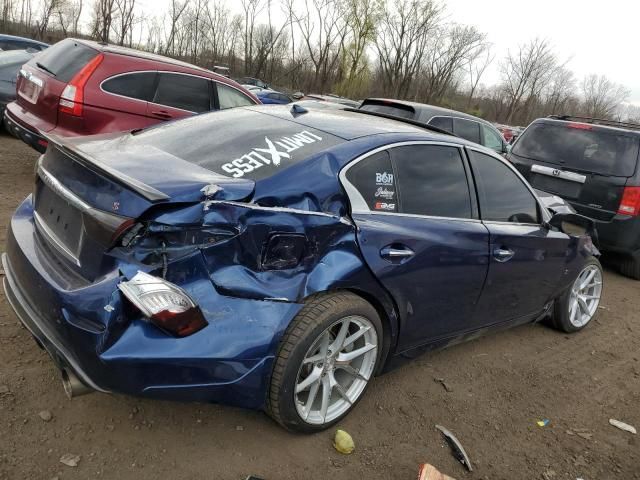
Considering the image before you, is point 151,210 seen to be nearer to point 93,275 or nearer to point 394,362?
point 93,275

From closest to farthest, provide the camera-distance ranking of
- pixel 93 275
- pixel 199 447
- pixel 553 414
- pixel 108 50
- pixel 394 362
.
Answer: pixel 93 275
pixel 199 447
pixel 394 362
pixel 553 414
pixel 108 50

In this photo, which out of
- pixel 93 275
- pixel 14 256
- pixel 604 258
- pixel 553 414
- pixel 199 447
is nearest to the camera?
pixel 93 275

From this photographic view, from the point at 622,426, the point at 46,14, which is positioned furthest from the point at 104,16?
the point at 622,426

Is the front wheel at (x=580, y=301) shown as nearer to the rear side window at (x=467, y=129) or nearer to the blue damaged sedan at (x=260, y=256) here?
the blue damaged sedan at (x=260, y=256)

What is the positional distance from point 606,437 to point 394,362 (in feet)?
4.56

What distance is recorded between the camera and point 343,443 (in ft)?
8.39

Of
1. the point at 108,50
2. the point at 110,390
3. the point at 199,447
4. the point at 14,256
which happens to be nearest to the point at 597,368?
the point at 199,447

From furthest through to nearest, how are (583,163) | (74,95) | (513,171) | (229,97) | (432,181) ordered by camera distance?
(229,97) < (583,163) < (74,95) < (513,171) < (432,181)

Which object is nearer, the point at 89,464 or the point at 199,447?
the point at 89,464

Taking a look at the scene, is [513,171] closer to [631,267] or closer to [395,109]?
[631,267]

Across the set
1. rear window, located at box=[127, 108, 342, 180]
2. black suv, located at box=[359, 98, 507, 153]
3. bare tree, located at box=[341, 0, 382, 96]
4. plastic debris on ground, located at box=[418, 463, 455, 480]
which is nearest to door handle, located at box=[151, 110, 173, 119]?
black suv, located at box=[359, 98, 507, 153]

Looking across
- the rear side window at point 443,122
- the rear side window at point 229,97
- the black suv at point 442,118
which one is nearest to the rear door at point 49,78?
Result: the rear side window at point 229,97

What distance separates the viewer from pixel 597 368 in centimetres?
396

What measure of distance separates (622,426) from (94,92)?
5556 mm
